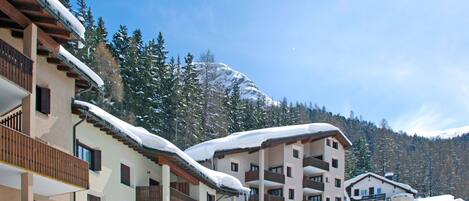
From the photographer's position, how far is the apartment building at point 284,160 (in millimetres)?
50156

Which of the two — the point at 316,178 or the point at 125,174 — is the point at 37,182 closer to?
the point at 125,174

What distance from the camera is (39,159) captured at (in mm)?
15852

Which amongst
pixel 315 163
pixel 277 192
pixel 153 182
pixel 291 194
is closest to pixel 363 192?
pixel 315 163

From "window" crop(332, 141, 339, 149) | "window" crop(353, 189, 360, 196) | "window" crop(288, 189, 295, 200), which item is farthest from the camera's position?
"window" crop(353, 189, 360, 196)

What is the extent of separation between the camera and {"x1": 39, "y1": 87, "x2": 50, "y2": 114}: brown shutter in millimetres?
19311

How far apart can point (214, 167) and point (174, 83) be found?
82.2ft

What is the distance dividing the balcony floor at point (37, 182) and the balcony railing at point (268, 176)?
32565 millimetres

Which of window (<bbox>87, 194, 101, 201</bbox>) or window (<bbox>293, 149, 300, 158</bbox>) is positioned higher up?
window (<bbox>293, 149, 300, 158</bbox>)

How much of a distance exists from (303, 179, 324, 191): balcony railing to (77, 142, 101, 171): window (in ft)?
111

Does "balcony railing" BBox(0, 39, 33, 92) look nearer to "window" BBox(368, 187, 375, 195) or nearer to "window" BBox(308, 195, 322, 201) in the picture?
"window" BBox(308, 195, 322, 201)

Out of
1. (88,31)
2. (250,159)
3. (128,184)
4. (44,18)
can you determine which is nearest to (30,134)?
(44,18)

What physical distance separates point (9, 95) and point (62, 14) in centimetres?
228

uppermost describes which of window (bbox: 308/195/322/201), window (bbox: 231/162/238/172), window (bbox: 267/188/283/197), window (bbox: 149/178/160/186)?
window (bbox: 231/162/238/172)

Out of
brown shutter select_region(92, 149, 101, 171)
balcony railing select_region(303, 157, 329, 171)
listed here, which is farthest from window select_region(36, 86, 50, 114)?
balcony railing select_region(303, 157, 329, 171)
